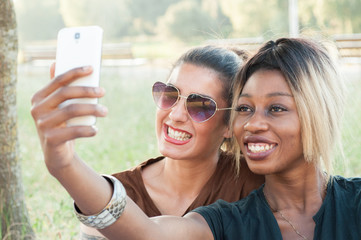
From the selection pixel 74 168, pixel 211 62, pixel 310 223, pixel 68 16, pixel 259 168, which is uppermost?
pixel 68 16

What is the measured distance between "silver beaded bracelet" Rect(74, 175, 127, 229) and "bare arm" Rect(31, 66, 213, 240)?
0.06 ft

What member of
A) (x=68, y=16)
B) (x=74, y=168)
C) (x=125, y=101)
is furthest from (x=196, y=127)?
(x=68, y=16)

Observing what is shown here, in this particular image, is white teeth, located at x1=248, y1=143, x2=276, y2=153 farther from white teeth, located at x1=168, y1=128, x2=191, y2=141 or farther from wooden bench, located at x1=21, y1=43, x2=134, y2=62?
wooden bench, located at x1=21, y1=43, x2=134, y2=62

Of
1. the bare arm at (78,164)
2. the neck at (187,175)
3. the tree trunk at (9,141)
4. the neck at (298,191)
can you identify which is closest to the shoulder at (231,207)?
the neck at (298,191)

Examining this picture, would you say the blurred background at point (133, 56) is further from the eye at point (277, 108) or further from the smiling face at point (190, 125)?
the eye at point (277, 108)

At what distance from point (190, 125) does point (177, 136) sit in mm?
91

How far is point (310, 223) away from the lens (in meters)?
2.59

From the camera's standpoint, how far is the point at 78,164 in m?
1.90

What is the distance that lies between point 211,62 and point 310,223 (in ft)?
3.58

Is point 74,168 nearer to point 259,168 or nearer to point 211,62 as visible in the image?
point 259,168

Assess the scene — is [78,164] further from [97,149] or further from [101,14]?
[101,14]

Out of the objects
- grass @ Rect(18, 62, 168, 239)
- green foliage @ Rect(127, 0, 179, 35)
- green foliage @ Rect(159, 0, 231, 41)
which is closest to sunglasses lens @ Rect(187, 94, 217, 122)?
grass @ Rect(18, 62, 168, 239)

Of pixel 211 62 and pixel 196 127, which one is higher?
pixel 211 62

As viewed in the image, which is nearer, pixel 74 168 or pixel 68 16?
pixel 74 168
